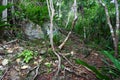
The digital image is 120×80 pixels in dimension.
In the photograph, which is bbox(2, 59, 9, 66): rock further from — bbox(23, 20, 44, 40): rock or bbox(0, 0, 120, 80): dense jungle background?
bbox(23, 20, 44, 40): rock

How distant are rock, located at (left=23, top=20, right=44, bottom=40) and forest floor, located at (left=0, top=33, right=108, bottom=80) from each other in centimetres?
29

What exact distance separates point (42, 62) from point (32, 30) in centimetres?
126

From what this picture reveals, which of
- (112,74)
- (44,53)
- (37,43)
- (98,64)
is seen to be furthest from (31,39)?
(112,74)

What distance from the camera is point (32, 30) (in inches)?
186

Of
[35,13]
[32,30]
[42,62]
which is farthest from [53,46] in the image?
[35,13]

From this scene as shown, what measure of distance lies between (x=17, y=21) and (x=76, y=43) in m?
1.39

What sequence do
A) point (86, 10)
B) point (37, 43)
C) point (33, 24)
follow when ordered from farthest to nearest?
point (86, 10)
point (33, 24)
point (37, 43)

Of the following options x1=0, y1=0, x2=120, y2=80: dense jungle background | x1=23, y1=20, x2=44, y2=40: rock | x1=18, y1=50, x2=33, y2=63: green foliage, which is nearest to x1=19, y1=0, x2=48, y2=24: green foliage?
x1=0, y1=0, x2=120, y2=80: dense jungle background

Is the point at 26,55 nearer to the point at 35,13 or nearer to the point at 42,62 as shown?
the point at 42,62

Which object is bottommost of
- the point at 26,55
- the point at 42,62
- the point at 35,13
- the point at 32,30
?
the point at 42,62

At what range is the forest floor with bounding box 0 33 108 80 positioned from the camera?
3.39 meters

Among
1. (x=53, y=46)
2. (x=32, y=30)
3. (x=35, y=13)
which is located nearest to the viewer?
(x=53, y=46)

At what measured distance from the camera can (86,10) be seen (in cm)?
614

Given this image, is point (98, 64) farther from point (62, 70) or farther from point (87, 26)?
point (87, 26)
